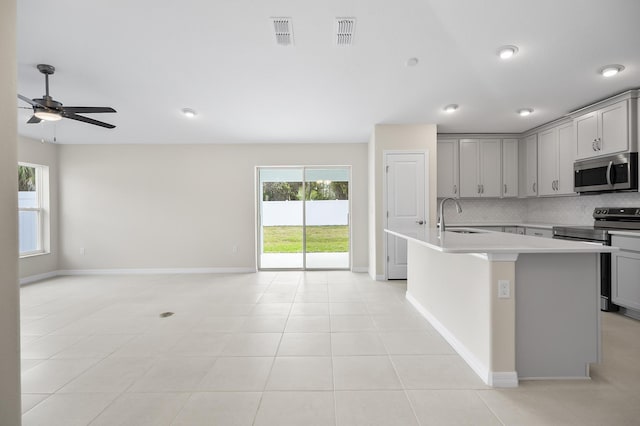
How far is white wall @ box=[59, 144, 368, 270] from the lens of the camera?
6.01 meters

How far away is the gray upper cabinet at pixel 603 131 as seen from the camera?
145 inches

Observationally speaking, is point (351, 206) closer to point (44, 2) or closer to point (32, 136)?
point (44, 2)

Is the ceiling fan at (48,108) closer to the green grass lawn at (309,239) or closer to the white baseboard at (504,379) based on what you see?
the green grass lawn at (309,239)

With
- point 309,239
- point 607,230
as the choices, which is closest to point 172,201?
point 309,239

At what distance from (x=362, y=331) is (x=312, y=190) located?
355cm

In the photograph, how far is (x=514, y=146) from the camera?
5.53 meters

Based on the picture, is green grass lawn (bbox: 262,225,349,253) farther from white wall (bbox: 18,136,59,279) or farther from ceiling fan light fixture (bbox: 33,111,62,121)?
white wall (bbox: 18,136,59,279)

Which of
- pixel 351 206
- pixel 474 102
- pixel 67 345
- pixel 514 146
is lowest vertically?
pixel 67 345

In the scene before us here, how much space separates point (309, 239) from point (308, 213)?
0.52 m

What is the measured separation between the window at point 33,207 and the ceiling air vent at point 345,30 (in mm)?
5950

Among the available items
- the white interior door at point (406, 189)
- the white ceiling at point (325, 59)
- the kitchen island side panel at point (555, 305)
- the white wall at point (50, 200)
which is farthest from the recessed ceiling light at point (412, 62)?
the white wall at point (50, 200)

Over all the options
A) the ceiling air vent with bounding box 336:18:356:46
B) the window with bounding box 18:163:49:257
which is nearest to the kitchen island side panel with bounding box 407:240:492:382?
the ceiling air vent with bounding box 336:18:356:46

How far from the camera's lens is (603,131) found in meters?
3.93

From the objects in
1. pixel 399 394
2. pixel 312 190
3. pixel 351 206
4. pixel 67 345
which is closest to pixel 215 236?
pixel 312 190
